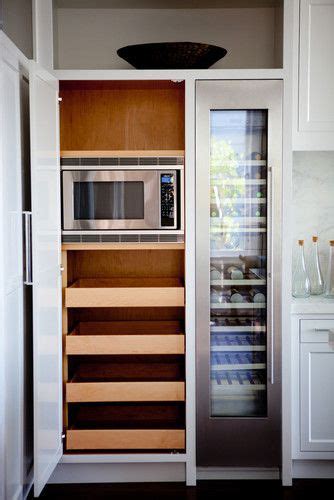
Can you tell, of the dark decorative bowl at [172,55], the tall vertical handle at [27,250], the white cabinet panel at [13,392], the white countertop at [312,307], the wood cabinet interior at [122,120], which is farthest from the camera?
the wood cabinet interior at [122,120]

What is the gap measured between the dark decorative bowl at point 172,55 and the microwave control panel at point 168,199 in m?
0.55

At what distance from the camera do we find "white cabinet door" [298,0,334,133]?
9.73ft

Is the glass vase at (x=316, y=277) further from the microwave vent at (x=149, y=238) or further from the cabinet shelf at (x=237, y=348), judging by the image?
the microwave vent at (x=149, y=238)

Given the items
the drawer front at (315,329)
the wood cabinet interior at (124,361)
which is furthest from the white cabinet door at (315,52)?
the wood cabinet interior at (124,361)

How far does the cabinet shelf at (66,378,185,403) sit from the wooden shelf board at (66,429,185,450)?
0.16 m

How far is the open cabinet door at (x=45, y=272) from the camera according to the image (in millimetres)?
2451

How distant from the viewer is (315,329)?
3.01 meters

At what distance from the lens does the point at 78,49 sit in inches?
132

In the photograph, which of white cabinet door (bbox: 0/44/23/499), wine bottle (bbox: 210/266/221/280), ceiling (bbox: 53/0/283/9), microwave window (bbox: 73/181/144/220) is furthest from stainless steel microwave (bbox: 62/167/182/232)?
ceiling (bbox: 53/0/283/9)

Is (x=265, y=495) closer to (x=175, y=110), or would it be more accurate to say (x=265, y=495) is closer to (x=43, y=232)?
(x=43, y=232)

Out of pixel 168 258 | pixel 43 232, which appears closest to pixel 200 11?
pixel 168 258

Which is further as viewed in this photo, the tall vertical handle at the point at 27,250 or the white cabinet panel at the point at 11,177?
the tall vertical handle at the point at 27,250

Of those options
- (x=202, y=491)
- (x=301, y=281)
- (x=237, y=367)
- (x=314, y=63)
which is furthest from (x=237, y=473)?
(x=314, y=63)

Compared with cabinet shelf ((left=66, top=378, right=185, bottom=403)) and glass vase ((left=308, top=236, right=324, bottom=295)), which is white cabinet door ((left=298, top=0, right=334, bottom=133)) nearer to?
glass vase ((left=308, top=236, right=324, bottom=295))
